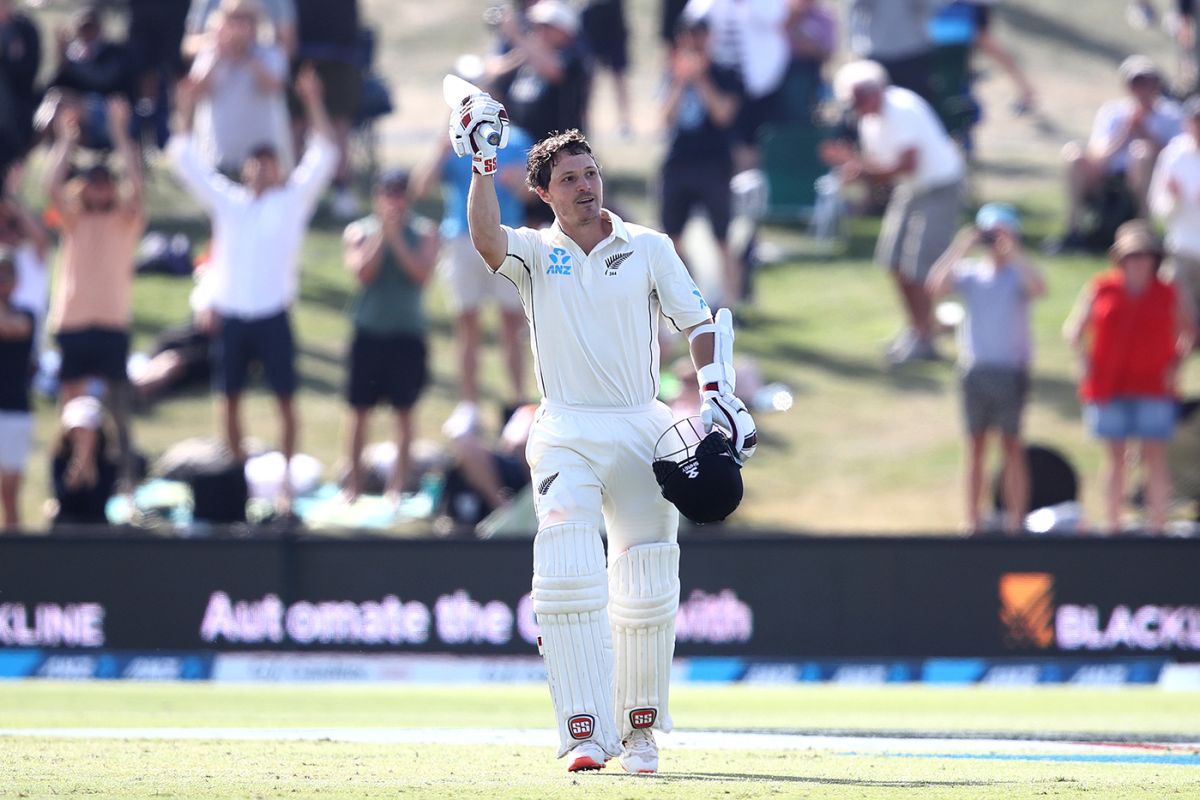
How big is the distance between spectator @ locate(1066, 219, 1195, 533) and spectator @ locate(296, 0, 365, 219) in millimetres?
7428

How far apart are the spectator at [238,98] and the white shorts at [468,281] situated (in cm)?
145

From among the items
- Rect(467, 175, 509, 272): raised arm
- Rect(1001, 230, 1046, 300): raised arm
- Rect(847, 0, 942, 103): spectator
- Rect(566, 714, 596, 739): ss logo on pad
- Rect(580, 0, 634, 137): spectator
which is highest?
Rect(580, 0, 634, 137): spectator

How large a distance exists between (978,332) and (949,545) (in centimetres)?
191

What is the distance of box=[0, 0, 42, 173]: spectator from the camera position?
16.4 meters

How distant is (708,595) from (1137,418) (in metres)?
3.37

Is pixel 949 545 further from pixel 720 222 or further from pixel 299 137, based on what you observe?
pixel 299 137

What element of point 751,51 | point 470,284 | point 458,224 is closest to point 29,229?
point 458,224

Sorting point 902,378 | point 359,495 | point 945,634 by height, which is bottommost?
point 945,634

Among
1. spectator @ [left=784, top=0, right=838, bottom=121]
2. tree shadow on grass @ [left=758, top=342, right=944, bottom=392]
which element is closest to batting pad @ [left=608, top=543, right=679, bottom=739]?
tree shadow on grass @ [left=758, top=342, right=944, bottom=392]

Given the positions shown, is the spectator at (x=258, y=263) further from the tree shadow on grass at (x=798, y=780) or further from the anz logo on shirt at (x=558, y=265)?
the tree shadow on grass at (x=798, y=780)

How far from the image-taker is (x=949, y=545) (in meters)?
11.8

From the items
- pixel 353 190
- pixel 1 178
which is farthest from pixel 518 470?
pixel 353 190

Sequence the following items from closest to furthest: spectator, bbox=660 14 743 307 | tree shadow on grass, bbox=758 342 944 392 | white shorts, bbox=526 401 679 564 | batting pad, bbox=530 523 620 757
Result: 1. batting pad, bbox=530 523 620 757
2. white shorts, bbox=526 401 679 564
3. spectator, bbox=660 14 743 307
4. tree shadow on grass, bbox=758 342 944 392

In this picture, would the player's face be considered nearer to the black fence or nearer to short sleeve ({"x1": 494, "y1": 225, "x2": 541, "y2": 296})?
short sleeve ({"x1": 494, "y1": 225, "x2": 541, "y2": 296})
